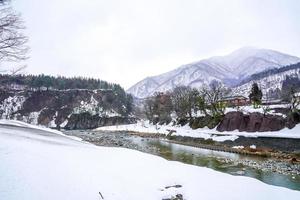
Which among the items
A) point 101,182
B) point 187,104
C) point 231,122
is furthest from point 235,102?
point 101,182

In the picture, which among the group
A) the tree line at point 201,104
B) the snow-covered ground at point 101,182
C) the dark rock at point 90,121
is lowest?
the snow-covered ground at point 101,182

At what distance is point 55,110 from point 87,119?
28.0 metres

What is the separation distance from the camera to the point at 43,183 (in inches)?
444

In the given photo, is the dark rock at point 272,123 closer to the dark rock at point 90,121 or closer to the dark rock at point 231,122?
the dark rock at point 231,122

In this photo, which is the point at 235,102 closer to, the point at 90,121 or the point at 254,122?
the point at 254,122

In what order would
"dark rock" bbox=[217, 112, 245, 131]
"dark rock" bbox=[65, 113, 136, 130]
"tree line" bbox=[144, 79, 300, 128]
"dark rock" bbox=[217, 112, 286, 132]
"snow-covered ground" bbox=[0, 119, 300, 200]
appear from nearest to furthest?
"snow-covered ground" bbox=[0, 119, 300, 200]
"dark rock" bbox=[217, 112, 286, 132]
"dark rock" bbox=[217, 112, 245, 131]
"tree line" bbox=[144, 79, 300, 128]
"dark rock" bbox=[65, 113, 136, 130]

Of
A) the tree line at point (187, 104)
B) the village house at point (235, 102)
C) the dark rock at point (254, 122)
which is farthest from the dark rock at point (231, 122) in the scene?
the village house at point (235, 102)

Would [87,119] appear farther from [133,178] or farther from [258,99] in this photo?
[133,178]

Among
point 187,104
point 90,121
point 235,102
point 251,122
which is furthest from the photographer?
point 90,121

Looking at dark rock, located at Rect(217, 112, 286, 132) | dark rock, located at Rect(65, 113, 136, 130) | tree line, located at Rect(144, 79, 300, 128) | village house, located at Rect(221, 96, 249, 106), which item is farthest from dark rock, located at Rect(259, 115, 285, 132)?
dark rock, located at Rect(65, 113, 136, 130)

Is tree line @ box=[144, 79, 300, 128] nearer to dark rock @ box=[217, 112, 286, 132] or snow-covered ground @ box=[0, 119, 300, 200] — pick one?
dark rock @ box=[217, 112, 286, 132]

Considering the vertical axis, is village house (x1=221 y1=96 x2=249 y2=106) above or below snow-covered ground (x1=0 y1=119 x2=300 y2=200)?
above

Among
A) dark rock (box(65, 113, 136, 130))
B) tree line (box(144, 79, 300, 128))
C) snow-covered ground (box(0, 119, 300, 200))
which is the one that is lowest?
snow-covered ground (box(0, 119, 300, 200))

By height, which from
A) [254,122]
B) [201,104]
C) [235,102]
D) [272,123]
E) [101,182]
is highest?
[235,102]
